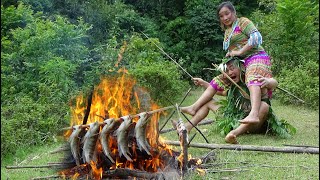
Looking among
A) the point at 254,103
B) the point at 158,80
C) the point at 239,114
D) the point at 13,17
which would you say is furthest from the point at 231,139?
the point at 13,17

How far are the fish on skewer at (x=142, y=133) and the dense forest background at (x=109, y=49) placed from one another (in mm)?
2109

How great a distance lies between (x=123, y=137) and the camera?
4887mm

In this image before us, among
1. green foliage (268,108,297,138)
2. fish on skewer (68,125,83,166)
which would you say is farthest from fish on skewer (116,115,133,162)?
green foliage (268,108,297,138)

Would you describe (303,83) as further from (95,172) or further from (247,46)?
(95,172)

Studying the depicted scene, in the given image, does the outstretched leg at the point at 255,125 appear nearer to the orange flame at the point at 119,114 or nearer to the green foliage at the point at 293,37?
the orange flame at the point at 119,114

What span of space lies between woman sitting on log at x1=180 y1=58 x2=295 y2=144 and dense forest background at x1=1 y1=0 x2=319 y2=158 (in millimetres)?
1969

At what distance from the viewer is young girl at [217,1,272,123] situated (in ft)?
22.4

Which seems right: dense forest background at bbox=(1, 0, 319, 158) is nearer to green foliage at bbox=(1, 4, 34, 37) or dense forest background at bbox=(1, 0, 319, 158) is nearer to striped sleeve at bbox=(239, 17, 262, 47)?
green foliage at bbox=(1, 4, 34, 37)

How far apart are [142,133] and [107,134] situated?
33cm

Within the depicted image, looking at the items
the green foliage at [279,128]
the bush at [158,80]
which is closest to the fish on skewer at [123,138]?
the green foliage at [279,128]

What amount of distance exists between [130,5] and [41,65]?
7.74 m

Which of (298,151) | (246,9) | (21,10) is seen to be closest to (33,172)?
(298,151)

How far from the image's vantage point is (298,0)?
12.7m

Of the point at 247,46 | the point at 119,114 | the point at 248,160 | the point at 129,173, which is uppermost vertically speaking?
the point at 247,46
